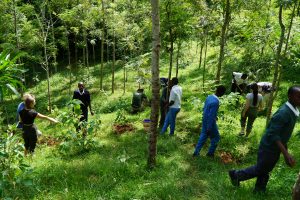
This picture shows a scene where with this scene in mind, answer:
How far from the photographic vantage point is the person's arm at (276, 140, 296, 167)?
474cm

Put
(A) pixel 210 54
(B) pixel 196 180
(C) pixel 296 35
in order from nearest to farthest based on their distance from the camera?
(B) pixel 196 180 → (C) pixel 296 35 → (A) pixel 210 54

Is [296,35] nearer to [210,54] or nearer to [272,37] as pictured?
[272,37]

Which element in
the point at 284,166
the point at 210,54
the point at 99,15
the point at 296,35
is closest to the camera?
the point at 284,166

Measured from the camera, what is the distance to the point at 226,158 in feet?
25.6

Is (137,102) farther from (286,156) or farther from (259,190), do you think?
(286,156)

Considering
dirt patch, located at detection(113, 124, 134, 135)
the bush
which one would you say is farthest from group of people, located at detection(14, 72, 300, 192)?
the bush

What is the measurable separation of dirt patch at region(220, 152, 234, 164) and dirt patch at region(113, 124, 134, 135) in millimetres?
3854

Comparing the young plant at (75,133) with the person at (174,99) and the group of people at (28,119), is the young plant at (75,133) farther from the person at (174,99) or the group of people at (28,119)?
the person at (174,99)

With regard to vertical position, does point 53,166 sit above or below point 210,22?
below

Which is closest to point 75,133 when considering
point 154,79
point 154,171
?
point 154,171

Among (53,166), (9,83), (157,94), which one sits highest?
(9,83)

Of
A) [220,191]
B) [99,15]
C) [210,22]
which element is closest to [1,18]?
[99,15]

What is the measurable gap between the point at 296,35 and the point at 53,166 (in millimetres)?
7480

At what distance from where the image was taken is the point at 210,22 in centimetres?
1425
